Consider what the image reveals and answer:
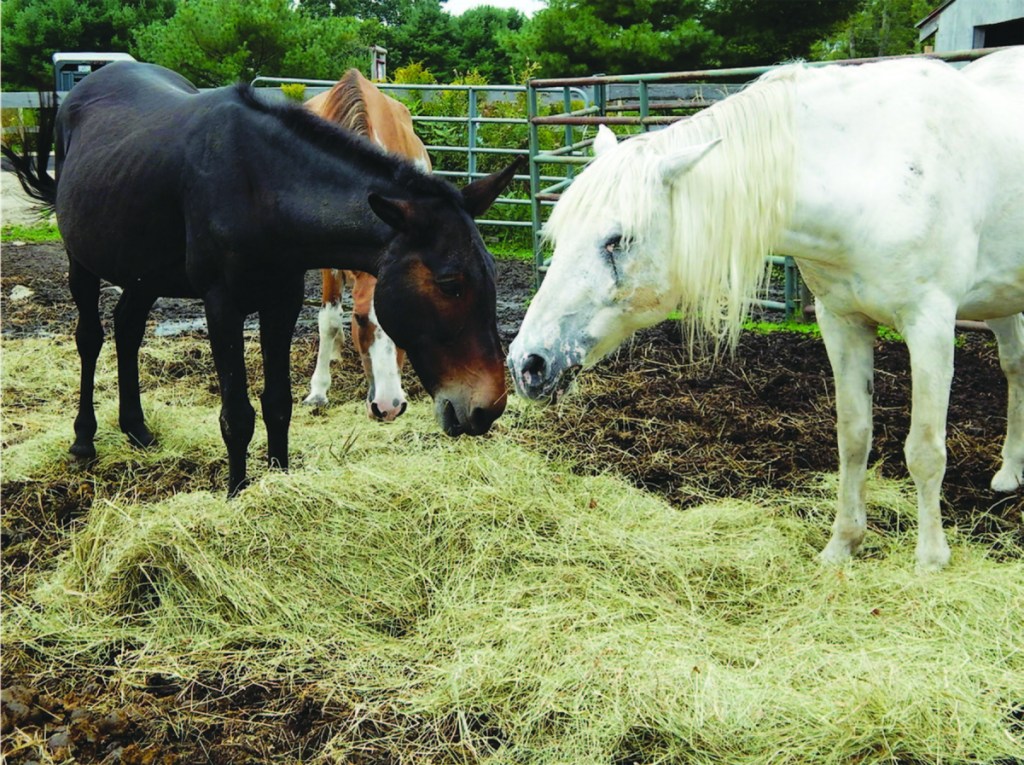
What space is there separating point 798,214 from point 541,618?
4.47 feet

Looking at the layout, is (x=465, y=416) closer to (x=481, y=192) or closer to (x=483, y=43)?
(x=481, y=192)

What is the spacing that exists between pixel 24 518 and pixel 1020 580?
3.38 m

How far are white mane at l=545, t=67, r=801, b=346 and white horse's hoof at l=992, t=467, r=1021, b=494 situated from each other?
1.54m

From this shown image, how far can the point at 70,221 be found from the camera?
4105mm

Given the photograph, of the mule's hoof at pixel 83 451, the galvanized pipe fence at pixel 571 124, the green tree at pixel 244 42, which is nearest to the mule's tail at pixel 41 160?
the galvanized pipe fence at pixel 571 124

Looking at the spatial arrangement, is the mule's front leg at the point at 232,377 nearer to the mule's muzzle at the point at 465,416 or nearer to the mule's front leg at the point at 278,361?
the mule's front leg at the point at 278,361

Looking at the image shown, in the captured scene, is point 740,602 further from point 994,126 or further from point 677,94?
point 677,94

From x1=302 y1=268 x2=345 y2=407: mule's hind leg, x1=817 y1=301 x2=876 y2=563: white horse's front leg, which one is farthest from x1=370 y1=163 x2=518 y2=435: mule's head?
x1=302 y1=268 x2=345 y2=407: mule's hind leg

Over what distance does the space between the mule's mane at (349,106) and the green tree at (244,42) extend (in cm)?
1357

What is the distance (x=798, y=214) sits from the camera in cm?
288

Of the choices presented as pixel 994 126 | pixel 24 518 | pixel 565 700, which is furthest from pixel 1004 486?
pixel 24 518

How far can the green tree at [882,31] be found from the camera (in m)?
26.1

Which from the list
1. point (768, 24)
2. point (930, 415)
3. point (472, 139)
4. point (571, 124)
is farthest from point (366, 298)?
point (768, 24)

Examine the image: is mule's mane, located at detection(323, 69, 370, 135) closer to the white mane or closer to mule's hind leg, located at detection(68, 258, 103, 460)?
mule's hind leg, located at detection(68, 258, 103, 460)
